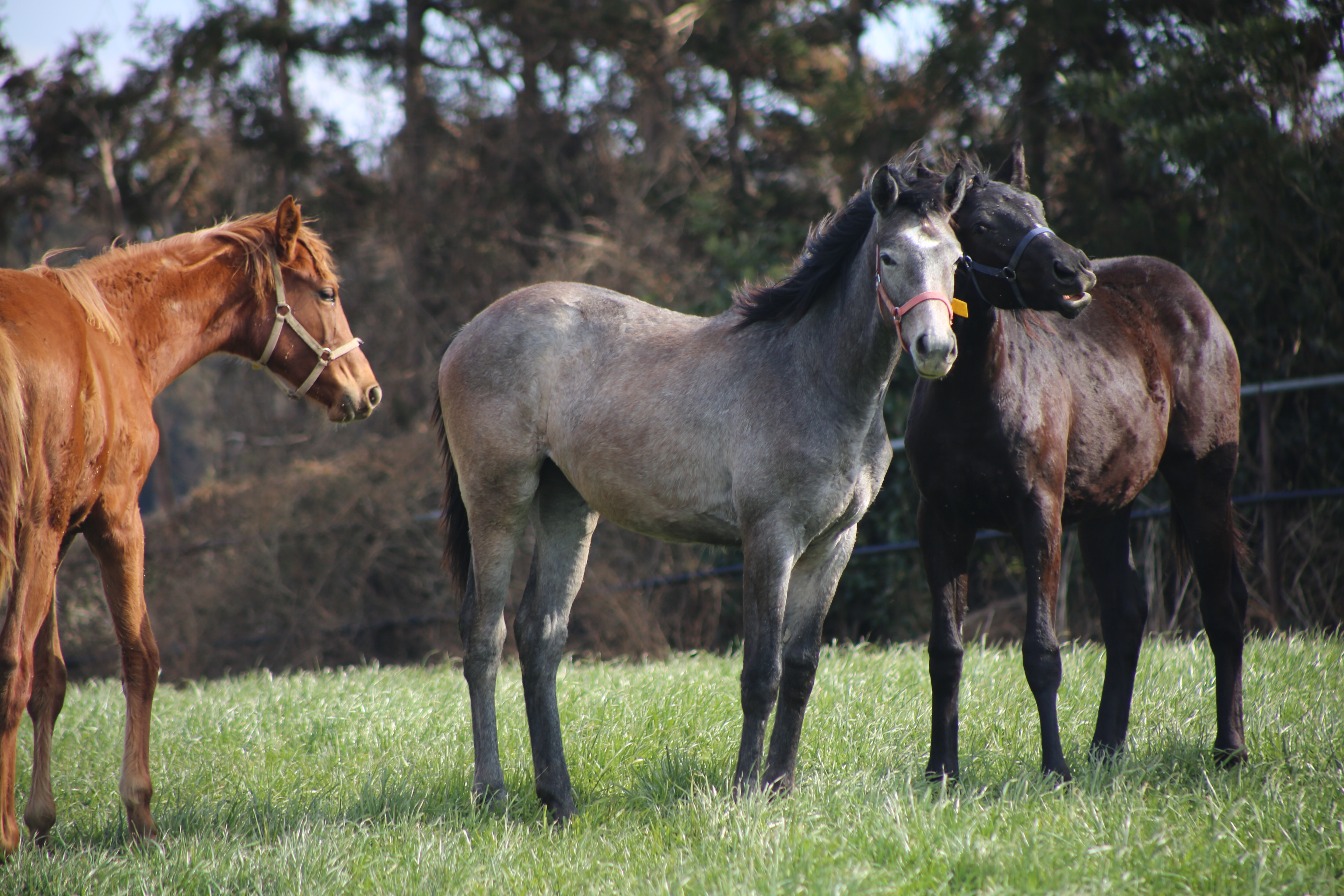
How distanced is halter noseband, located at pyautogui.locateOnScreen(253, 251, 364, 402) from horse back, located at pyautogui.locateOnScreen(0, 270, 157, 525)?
577 millimetres

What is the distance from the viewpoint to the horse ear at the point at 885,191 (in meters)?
3.09

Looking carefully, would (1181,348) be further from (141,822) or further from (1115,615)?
(141,822)

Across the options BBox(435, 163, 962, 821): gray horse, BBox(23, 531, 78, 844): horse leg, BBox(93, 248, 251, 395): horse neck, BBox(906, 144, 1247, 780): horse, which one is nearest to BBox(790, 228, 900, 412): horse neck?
BBox(435, 163, 962, 821): gray horse

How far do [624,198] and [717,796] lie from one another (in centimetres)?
962

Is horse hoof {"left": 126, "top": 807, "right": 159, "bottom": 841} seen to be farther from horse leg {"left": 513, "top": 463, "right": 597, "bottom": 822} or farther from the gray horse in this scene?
horse leg {"left": 513, "top": 463, "right": 597, "bottom": 822}

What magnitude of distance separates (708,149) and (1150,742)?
34.4 ft

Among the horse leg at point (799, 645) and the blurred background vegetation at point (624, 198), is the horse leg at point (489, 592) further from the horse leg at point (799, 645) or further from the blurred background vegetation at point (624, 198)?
the blurred background vegetation at point (624, 198)

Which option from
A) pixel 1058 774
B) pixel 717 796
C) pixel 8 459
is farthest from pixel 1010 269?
pixel 8 459

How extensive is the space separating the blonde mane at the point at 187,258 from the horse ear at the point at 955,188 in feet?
8.11

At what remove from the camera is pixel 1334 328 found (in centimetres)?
662

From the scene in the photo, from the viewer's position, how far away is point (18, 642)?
10.0 feet

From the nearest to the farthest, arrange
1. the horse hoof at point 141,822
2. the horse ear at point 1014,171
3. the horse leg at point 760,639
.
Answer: the horse leg at point 760,639, the horse hoof at point 141,822, the horse ear at point 1014,171

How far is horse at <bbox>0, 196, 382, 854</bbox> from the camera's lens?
9.92 ft

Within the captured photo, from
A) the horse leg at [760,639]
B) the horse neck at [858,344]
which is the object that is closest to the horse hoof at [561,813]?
the horse leg at [760,639]
